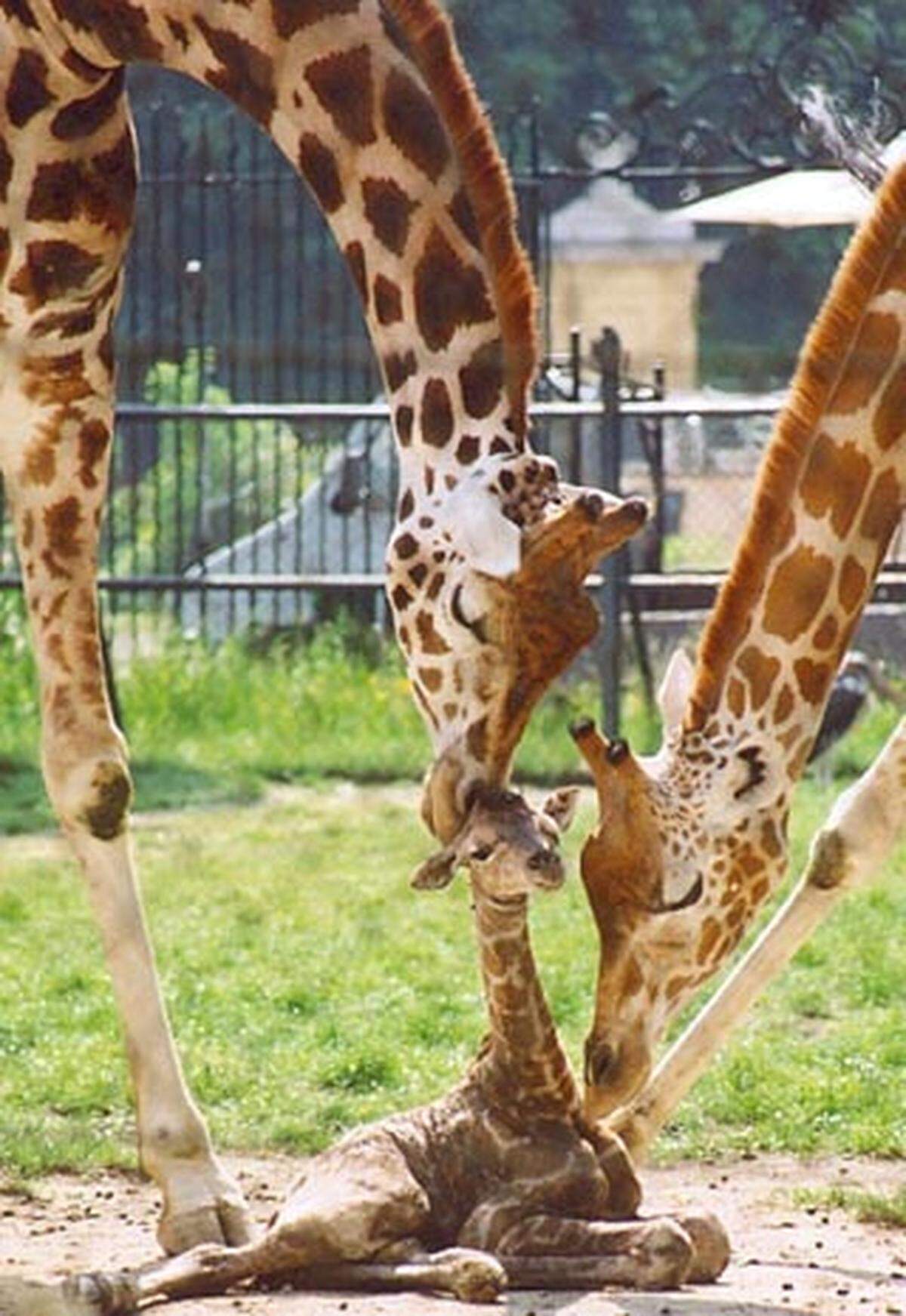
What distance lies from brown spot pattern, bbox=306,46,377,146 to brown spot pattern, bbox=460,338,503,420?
0.43 m

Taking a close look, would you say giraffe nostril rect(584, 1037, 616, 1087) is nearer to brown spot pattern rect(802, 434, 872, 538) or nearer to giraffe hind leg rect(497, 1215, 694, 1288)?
giraffe hind leg rect(497, 1215, 694, 1288)

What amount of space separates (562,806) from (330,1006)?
129 inches

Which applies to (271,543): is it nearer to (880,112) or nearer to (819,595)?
(880,112)

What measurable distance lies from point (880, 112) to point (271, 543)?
29.9ft

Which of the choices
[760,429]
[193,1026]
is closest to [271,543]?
[760,429]

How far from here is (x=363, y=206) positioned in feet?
19.6

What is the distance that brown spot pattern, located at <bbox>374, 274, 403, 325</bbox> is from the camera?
5.88m

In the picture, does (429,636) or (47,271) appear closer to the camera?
(429,636)

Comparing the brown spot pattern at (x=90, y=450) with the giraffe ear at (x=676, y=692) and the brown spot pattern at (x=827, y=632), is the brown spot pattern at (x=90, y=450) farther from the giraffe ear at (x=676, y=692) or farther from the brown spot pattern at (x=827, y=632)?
the brown spot pattern at (x=827, y=632)

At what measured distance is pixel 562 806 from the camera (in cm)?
584

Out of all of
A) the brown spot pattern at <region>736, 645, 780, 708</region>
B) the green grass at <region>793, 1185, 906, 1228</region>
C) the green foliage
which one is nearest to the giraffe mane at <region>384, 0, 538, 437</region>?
the brown spot pattern at <region>736, 645, 780, 708</region>

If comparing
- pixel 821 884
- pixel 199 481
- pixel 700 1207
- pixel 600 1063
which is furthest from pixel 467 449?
pixel 199 481

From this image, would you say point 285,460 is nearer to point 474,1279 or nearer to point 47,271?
point 47,271

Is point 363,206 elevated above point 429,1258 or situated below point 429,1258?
above
